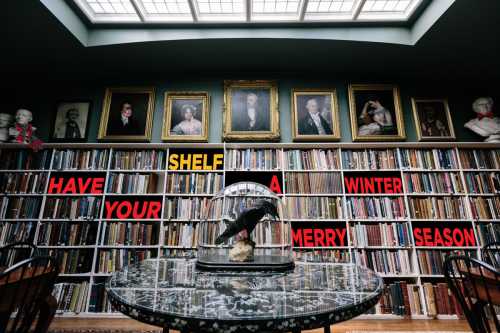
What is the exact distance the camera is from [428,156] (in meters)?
3.33

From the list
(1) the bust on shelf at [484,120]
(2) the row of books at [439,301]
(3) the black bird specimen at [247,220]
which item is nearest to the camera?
(3) the black bird specimen at [247,220]

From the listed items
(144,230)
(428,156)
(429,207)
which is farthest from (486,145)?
(144,230)

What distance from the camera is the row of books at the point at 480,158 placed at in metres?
3.28

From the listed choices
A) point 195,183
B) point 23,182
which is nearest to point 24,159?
point 23,182

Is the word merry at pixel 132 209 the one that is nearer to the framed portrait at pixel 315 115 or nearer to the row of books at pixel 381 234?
the framed portrait at pixel 315 115

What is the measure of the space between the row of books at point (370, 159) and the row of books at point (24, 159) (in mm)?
3953

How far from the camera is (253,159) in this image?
11.0 ft

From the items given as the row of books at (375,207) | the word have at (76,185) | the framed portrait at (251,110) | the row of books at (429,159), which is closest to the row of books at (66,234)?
the word have at (76,185)

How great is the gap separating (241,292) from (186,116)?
312 centimetres

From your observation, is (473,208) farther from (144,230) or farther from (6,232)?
(6,232)

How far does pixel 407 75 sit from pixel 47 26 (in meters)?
4.78

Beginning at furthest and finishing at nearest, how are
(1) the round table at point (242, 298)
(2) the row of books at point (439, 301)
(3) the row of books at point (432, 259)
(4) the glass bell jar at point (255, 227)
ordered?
(3) the row of books at point (432, 259), (2) the row of books at point (439, 301), (4) the glass bell jar at point (255, 227), (1) the round table at point (242, 298)

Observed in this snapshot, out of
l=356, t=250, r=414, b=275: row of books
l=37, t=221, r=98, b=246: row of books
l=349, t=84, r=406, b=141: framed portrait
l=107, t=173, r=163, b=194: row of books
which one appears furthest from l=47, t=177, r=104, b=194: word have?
l=349, t=84, r=406, b=141: framed portrait

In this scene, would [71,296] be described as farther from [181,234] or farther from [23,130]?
[23,130]
